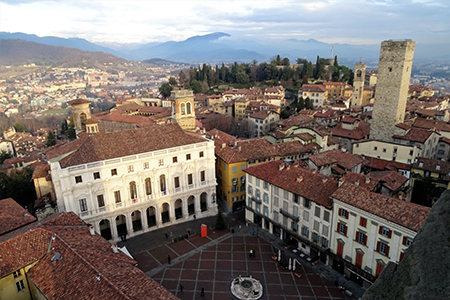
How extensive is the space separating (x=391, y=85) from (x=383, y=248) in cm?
4042

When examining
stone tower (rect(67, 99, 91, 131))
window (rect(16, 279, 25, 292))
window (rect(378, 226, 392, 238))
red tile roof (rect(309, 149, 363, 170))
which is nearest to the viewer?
window (rect(16, 279, 25, 292))

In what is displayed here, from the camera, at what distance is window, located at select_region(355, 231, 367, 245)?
101 feet

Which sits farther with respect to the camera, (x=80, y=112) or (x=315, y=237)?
(x=80, y=112)

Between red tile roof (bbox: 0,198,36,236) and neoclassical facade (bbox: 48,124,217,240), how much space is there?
4947 millimetres

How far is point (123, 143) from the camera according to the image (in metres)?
42.2

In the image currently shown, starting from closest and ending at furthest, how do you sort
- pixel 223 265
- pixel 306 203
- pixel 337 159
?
pixel 306 203, pixel 223 265, pixel 337 159

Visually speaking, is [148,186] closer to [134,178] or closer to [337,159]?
[134,178]

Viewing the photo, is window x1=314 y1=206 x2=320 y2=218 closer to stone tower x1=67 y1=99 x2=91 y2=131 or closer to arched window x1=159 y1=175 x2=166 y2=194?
arched window x1=159 y1=175 x2=166 y2=194

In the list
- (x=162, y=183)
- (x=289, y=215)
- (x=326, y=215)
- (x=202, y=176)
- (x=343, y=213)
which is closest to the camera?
(x=343, y=213)

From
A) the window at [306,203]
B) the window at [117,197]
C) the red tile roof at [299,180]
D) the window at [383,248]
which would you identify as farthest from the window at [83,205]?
the window at [383,248]

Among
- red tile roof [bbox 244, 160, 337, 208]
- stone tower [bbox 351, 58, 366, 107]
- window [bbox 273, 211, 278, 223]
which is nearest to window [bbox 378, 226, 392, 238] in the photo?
red tile roof [bbox 244, 160, 337, 208]

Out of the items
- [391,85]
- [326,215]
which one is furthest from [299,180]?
[391,85]

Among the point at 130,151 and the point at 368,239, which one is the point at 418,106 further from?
the point at 130,151

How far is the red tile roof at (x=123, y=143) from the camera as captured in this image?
39150 millimetres
